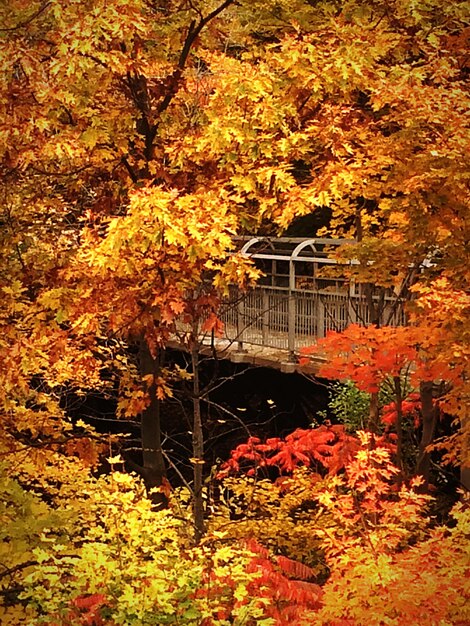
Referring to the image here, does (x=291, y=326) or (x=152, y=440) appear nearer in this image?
(x=152, y=440)

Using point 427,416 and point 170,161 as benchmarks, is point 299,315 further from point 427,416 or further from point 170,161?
point 170,161

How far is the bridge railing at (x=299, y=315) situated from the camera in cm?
1316

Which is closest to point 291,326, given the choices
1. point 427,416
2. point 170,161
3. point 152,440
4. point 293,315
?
point 293,315

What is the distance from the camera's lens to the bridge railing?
43.2 ft

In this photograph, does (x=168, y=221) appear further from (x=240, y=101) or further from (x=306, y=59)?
(x=306, y=59)

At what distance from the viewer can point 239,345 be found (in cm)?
1510

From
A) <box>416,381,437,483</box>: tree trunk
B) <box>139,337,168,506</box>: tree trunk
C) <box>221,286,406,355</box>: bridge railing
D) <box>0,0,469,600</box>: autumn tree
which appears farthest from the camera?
<box>221,286,406,355</box>: bridge railing

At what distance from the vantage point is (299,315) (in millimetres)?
14227

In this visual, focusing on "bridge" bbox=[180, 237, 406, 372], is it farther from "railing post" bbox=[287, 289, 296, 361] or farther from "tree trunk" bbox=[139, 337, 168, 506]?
"tree trunk" bbox=[139, 337, 168, 506]

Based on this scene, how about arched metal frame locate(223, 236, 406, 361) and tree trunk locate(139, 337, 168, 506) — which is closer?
tree trunk locate(139, 337, 168, 506)

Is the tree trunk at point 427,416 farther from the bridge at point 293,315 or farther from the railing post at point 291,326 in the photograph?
the railing post at point 291,326

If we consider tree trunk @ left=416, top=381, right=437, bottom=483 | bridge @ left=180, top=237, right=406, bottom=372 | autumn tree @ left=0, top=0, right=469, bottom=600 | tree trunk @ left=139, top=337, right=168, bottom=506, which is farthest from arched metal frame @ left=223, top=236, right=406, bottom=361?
autumn tree @ left=0, top=0, right=469, bottom=600

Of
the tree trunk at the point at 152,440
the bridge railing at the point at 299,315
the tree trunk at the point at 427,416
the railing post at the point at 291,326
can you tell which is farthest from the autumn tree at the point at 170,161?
the railing post at the point at 291,326

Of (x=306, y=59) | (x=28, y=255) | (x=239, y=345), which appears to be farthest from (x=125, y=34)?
(x=239, y=345)
